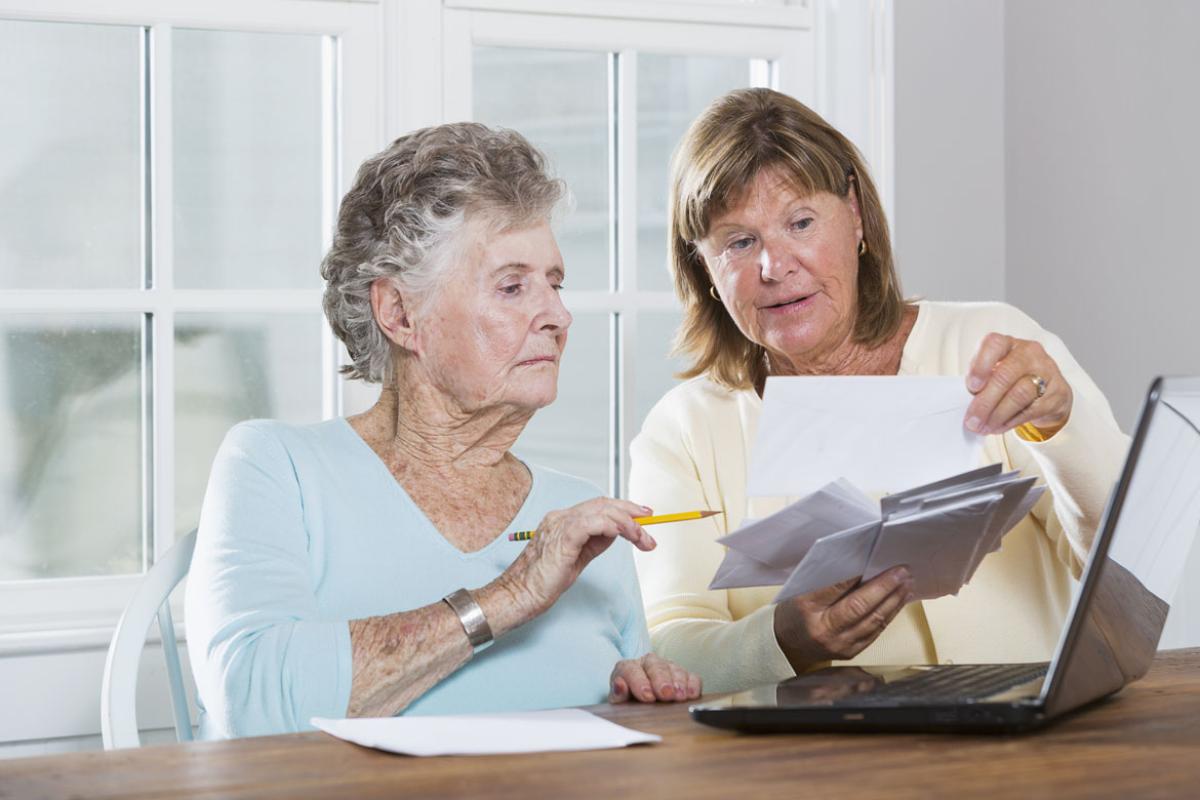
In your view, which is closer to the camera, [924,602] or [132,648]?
[132,648]

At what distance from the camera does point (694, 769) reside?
0.90 m

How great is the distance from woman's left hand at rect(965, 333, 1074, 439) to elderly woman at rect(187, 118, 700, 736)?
0.37 m

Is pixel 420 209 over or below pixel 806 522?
over

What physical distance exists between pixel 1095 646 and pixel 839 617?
1.28ft

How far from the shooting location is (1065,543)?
70.7 inches

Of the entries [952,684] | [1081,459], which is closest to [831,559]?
[952,684]

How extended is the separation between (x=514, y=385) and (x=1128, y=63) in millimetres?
1434

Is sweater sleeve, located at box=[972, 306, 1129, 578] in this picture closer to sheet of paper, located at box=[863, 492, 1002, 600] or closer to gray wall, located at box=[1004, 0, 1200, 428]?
sheet of paper, located at box=[863, 492, 1002, 600]

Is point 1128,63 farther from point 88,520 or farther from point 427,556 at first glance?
point 88,520

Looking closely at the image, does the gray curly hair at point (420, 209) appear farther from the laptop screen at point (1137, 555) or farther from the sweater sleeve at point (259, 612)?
the laptop screen at point (1137, 555)

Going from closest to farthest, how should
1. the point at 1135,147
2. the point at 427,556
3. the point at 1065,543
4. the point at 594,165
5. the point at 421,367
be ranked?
the point at 427,556 → the point at 421,367 → the point at 1065,543 → the point at 1135,147 → the point at 594,165

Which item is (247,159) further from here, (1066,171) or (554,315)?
(1066,171)

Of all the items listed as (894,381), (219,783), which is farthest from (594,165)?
(219,783)

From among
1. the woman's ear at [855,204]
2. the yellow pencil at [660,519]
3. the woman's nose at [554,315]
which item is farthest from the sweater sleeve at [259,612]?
the woman's ear at [855,204]
